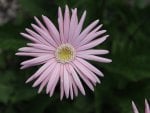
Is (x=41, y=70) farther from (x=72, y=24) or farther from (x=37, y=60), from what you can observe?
(x=72, y=24)

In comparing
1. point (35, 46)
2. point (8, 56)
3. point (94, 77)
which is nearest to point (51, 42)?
point (35, 46)

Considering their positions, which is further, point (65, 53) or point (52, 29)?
point (65, 53)

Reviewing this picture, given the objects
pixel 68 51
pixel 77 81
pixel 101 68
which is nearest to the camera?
pixel 77 81

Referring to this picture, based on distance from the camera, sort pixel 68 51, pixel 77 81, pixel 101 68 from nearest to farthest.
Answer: pixel 77 81, pixel 68 51, pixel 101 68

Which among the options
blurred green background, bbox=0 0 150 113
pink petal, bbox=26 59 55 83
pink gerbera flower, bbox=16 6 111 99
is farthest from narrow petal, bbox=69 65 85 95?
blurred green background, bbox=0 0 150 113

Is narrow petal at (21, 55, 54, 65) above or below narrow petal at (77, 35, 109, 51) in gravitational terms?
below

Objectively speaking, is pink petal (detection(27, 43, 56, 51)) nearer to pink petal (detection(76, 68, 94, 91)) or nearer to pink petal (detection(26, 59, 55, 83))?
pink petal (detection(26, 59, 55, 83))

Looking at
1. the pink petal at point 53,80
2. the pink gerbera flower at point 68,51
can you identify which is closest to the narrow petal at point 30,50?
the pink gerbera flower at point 68,51

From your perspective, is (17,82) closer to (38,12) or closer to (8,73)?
(8,73)

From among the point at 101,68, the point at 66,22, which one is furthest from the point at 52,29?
the point at 101,68
